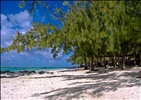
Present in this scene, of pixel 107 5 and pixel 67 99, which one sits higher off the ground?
pixel 107 5

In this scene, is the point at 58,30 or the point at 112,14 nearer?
the point at 112,14

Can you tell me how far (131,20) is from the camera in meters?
7.68

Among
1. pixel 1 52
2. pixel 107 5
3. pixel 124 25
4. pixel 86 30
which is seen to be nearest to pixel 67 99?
pixel 86 30

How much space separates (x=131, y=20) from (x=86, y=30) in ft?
9.52

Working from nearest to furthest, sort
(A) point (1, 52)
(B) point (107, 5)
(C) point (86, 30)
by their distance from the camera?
1. (B) point (107, 5)
2. (C) point (86, 30)
3. (A) point (1, 52)

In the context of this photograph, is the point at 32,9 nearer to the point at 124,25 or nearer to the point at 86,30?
the point at 124,25

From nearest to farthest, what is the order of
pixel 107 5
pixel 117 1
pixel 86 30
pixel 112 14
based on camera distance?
Result: 1. pixel 117 1
2. pixel 107 5
3. pixel 112 14
4. pixel 86 30

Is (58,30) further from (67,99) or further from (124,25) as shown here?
(124,25)

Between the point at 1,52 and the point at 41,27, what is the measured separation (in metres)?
5.13

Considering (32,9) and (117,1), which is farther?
(32,9)

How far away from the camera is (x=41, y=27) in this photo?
69.6 ft

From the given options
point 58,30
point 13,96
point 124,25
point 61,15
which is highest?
point 61,15

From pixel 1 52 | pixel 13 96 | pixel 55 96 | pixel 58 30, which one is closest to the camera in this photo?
pixel 55 96

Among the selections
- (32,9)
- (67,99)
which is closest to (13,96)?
(67,99)
